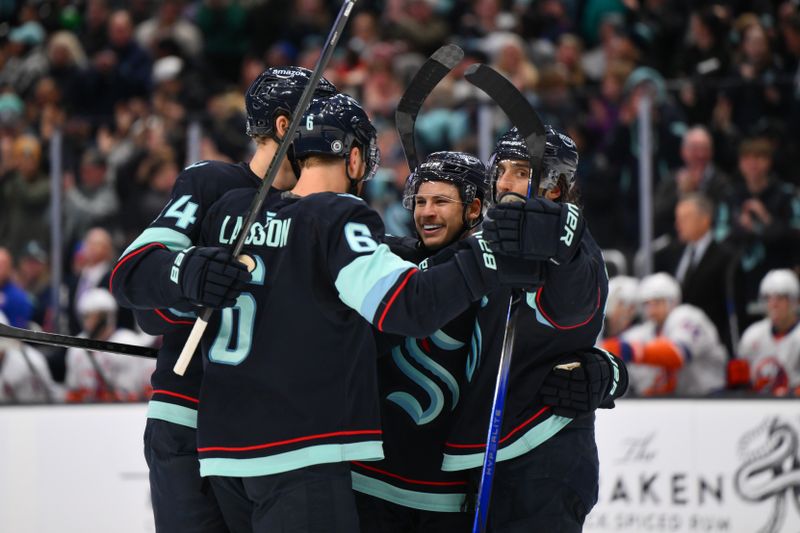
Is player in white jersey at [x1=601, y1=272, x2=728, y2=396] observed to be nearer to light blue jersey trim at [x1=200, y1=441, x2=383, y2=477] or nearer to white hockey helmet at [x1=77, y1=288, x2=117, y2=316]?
white hockey helmet at [x1=77, y1=288, x2=117, y2=316]

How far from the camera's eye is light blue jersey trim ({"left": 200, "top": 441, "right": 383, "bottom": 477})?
2.89 meters

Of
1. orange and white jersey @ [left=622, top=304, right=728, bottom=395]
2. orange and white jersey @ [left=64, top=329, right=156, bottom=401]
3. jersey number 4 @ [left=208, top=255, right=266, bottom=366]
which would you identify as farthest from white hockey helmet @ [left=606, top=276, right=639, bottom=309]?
jersey number 4 @ [left=208, top=255, right=266, bottom=366]

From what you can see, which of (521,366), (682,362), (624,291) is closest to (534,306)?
(521,366)

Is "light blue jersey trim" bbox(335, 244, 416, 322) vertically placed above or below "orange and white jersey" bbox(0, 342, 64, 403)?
above

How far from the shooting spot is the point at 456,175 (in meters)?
3.50

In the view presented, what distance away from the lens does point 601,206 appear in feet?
21.5

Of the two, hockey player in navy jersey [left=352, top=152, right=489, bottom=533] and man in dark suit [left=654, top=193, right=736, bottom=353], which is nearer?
hockey player in navy jersey [left=352, top=152, right=489, bottom=533]

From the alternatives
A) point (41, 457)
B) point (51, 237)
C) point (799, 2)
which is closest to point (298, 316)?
point (41, 457)

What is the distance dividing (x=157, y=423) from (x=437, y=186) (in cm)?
93

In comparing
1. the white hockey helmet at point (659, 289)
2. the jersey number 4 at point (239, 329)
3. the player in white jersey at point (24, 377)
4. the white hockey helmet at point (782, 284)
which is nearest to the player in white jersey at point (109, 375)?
the player in white jersey at point (24, 377)

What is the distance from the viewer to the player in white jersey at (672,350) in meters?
6.16

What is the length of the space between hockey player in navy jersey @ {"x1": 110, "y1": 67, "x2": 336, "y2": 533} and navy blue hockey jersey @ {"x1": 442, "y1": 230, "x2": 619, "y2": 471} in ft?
2.02

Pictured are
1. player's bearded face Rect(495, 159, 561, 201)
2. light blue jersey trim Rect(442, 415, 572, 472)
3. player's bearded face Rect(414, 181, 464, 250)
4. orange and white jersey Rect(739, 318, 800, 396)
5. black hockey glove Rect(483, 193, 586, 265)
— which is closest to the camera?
black hockey glove Rect(483, 193, 586, 265)

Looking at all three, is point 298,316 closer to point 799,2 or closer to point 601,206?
point 601,206
